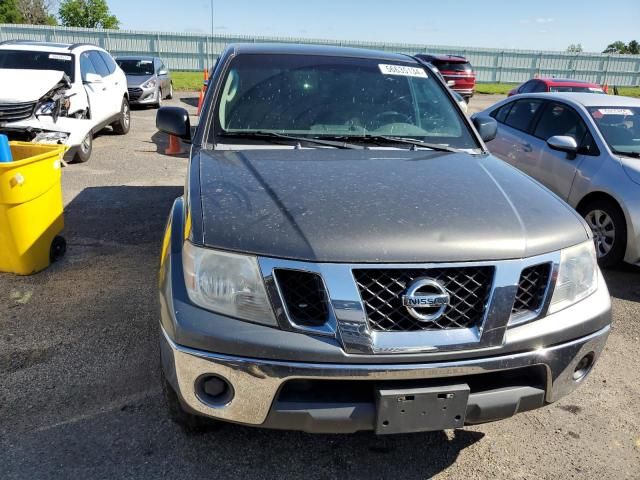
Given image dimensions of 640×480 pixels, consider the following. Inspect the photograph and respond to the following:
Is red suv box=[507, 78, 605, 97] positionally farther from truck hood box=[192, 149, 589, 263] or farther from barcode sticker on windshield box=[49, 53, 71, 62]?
truck hood box=[192, 149, 589, 263]

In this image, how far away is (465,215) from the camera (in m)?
2.17

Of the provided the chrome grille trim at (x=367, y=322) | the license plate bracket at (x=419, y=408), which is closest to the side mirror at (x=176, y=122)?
the chrome grille trim at (x=367, y=322)

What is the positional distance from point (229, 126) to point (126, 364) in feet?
4.98

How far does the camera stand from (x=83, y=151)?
836 cm

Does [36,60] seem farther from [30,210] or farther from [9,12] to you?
[9,12]

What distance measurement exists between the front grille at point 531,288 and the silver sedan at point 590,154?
3.07 metres

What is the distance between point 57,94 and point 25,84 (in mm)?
425

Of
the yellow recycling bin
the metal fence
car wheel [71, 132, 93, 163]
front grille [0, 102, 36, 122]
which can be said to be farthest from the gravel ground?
the metal fence

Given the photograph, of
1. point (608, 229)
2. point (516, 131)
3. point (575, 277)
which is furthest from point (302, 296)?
point (516, 131)

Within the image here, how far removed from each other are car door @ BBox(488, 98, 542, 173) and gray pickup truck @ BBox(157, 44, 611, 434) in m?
4.11

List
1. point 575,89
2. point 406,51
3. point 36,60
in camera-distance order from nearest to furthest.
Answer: point 36,60, point 575,89, point 406,51

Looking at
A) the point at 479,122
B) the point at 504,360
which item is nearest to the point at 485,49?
the point at 479,122

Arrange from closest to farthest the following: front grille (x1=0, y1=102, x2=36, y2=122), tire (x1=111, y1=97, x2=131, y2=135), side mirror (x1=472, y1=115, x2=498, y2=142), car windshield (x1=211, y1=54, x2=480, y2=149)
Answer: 1. car windshield (x1=211, y1=54, x2=480, y2=149)
2. side mirror (x1=472, y1=115, x2=498, y2=142)
3. front grille (x1=0, y1=102, x2=36, y2=122)
4. tire (x1=111, y1=97, x2=131, y2=135)

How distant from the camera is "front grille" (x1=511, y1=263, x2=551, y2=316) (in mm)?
2055
